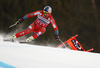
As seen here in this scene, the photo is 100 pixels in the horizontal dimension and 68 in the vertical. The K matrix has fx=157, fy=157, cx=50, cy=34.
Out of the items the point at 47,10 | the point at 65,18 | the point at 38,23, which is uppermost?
the point at 47,10

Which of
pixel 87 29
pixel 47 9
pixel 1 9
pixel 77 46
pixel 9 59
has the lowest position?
pixel 87 29

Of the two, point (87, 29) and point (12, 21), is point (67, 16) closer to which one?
point (87, 29)

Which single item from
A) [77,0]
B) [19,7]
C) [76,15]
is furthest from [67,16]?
[19,7]

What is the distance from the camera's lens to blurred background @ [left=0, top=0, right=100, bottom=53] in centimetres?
638

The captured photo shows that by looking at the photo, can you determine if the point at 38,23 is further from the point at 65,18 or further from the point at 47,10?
the point at 65,18

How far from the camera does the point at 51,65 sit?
133 cm

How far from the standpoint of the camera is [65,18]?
9352 mm

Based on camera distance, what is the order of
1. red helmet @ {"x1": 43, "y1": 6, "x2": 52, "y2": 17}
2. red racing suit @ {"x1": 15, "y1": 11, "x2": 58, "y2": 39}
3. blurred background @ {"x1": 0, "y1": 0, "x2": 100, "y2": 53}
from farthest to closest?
blurred background @ {"x1": 0, "y1": 0, "x2": 100, "y2": 53}
red racing suit @ {"x1": 15, "y1": 11, "x2": 58, "y2": 39}
red helmet @ {"x1": 43, "y1": 6, "x2": 52, "y2": 17}

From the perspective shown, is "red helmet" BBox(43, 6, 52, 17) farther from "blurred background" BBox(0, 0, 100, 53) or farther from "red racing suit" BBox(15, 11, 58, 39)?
"blurred background" BBox(0, 0, 100, 53)

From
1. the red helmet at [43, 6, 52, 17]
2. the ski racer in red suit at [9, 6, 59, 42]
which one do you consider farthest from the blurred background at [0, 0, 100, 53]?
the red helmet at [43, 6, 52, 17]

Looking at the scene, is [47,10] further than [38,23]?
No

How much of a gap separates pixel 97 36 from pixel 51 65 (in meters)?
10.4

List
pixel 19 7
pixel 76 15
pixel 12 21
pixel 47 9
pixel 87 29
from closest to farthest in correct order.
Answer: pixel 47 9 < pixel 12 21 < pixel 19 7 < pixel 76 15 < pixel 87 29

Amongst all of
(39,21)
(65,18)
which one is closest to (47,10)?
(39,21)
